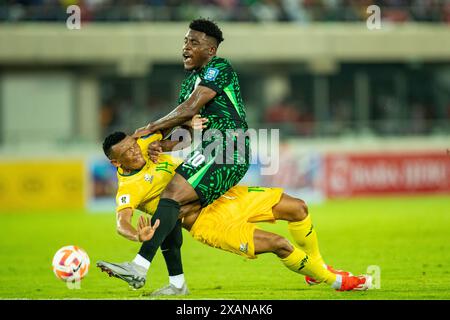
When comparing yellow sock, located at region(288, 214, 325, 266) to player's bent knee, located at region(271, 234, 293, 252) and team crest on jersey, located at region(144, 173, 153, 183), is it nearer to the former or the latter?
player's bent knee, located at region(271, 234, 293, 252)

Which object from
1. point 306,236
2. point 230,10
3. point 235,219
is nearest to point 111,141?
point 235,219

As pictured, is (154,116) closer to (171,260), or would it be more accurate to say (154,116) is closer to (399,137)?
(399,137)

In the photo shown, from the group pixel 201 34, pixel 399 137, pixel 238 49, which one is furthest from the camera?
pixel 238 49

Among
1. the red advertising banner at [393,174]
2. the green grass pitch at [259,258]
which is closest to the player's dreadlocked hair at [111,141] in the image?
the green grass pitch at [259,258]

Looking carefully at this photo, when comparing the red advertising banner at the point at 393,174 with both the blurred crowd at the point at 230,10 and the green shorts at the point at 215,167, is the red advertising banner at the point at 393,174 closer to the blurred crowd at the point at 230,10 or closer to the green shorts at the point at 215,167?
the blurred crowd at the point at 230,10

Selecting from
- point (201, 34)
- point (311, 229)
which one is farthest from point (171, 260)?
point (201, 34)

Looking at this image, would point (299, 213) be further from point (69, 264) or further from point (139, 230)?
point (69, 264)

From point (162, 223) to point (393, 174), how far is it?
17568 mm

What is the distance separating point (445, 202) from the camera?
2378cm

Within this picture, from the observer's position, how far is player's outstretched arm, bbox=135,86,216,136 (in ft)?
29.8

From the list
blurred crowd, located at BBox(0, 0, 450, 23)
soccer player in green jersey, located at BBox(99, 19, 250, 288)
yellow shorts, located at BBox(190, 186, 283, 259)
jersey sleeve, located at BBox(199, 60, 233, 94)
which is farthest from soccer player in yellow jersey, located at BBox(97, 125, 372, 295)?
blurred crowd, located at BBox(0, 0, 450, 23)

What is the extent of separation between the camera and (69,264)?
9.84 meters

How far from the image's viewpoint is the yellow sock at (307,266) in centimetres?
932
